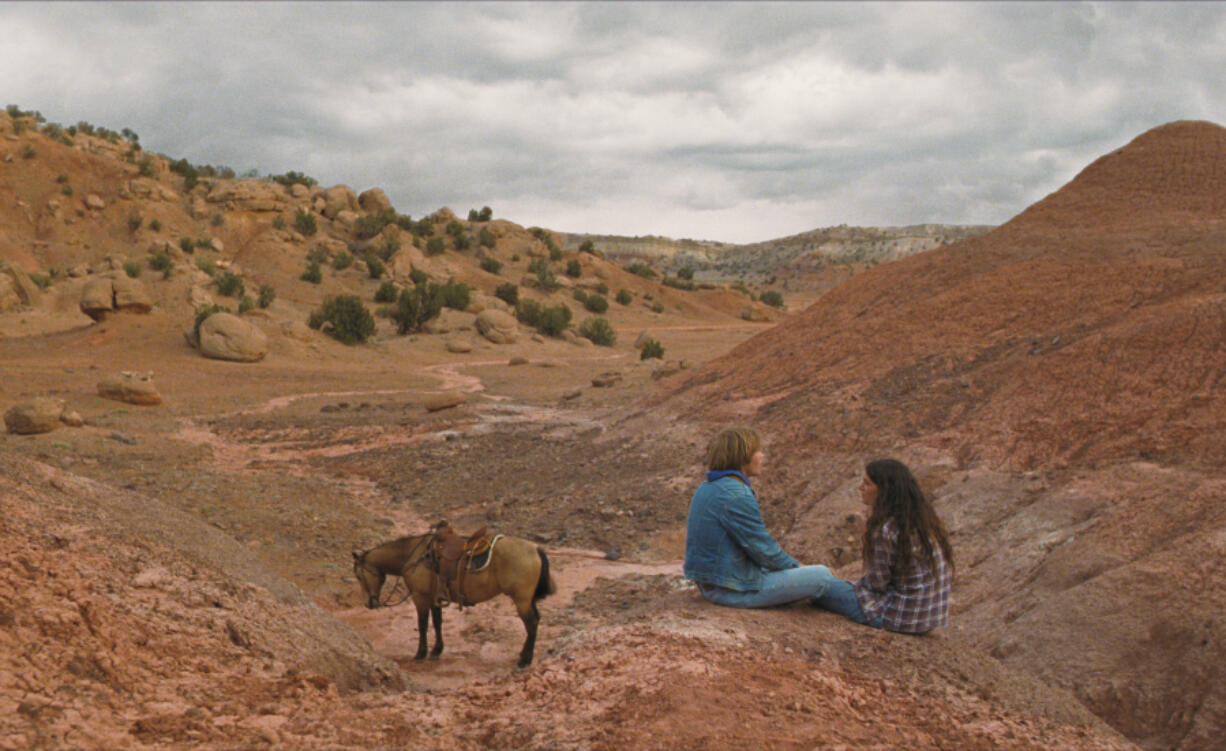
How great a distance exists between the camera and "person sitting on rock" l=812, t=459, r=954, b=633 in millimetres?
3844

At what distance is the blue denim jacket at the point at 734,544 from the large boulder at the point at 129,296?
24705 mm

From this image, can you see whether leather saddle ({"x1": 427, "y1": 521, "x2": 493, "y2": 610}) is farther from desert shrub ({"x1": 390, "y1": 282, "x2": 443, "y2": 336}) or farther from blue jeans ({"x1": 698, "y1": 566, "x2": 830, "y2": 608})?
desert shrub ({"x1": 390, "y1": 282, "x2": 443, "y2": 336})

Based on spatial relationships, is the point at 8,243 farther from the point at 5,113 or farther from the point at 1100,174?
the point at 1100,174

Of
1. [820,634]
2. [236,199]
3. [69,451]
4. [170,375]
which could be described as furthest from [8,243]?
[820,634]

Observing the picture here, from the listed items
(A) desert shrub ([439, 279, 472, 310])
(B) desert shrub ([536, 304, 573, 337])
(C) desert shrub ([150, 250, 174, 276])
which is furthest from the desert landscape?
(B) desert shrub ([536, 304, 573, 337])

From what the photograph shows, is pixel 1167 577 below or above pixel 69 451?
above

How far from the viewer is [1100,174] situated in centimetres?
1296

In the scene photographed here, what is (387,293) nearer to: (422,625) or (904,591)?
Result: (422,625)

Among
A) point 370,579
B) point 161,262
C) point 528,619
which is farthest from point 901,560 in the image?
point 161,262

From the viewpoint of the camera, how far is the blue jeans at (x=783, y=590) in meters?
4.01

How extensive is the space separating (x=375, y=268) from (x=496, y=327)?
10.5m

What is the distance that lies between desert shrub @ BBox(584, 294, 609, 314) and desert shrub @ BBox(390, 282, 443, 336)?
14108mm

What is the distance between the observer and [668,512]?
917 centimetres

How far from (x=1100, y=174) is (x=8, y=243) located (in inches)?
1476
